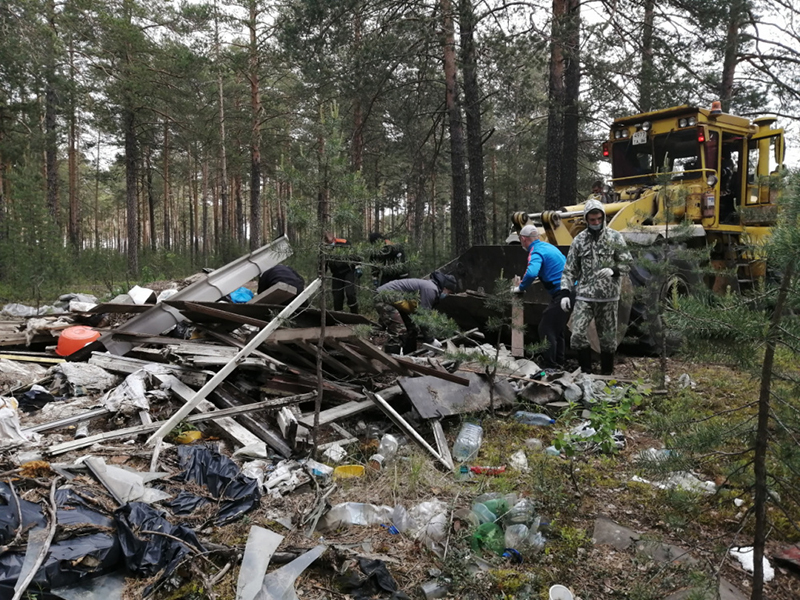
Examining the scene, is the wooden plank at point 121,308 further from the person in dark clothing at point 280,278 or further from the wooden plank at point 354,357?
the wooden plank at point 354,357

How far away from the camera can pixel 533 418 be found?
4.94 metres

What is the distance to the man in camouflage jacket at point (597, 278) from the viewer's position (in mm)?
5402

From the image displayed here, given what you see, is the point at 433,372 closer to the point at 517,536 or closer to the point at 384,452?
the point at 384,452

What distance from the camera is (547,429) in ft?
15.8

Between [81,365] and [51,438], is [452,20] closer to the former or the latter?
[81,365]

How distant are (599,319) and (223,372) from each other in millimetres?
3936

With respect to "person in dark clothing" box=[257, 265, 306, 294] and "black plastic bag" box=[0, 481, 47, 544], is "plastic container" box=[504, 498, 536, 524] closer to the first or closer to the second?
"black plastic bag" box=[0, 481, 47, 544]

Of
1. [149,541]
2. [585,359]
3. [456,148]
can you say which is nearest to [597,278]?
[585,359]

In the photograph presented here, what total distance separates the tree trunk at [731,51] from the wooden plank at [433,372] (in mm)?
8249

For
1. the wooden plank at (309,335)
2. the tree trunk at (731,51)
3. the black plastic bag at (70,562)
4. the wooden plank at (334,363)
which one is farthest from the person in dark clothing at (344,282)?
the tree trunk at (731,51)

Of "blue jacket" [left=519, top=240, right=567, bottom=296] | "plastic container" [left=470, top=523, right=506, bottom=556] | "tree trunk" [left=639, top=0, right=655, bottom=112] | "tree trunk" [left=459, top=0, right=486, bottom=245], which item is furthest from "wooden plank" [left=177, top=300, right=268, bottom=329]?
"tree trunk" [left=639, top=0, right=655, bottom=112]

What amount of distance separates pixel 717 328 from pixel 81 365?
576 cm

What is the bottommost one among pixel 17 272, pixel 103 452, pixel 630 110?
pixel 103 452

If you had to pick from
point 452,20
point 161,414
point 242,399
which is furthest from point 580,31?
point 161,414
